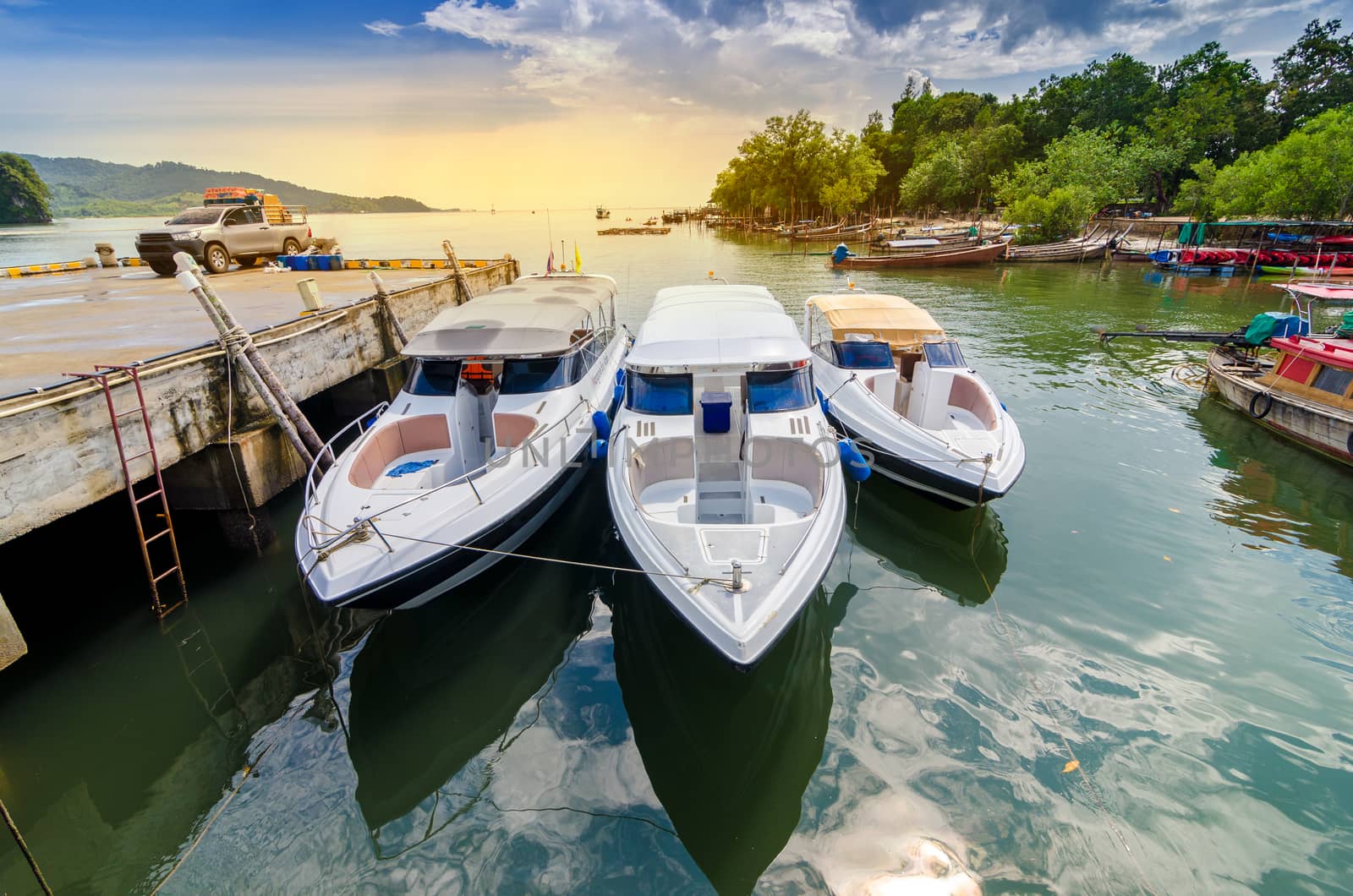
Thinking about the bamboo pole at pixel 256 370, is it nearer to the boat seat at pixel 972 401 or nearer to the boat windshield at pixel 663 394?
the boat windshield at pixel 663 394

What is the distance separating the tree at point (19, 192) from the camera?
95312 mm

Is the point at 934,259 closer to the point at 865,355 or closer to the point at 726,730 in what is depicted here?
the point at 865,355

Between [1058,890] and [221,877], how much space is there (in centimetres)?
668

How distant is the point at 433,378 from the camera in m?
9.61

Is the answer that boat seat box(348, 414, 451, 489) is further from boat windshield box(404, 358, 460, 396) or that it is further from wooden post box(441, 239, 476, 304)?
wooden post box(441, 239, 476, 304)

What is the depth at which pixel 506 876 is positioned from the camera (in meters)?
4.79

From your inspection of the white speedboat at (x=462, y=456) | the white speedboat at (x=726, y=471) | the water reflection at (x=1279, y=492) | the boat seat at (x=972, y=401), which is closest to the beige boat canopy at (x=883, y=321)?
the boat seat at (x=972, y=401)

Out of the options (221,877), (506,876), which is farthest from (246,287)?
(506,876)

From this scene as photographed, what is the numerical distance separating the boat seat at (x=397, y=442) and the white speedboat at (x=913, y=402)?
22.2 ft

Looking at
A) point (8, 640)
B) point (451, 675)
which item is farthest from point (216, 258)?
point (451, 675)

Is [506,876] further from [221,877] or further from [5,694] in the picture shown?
[5,694]

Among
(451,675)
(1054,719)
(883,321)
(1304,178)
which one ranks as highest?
(1304,178)

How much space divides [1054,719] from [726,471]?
4723 millimetres

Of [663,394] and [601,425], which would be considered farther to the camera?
[601,425]
